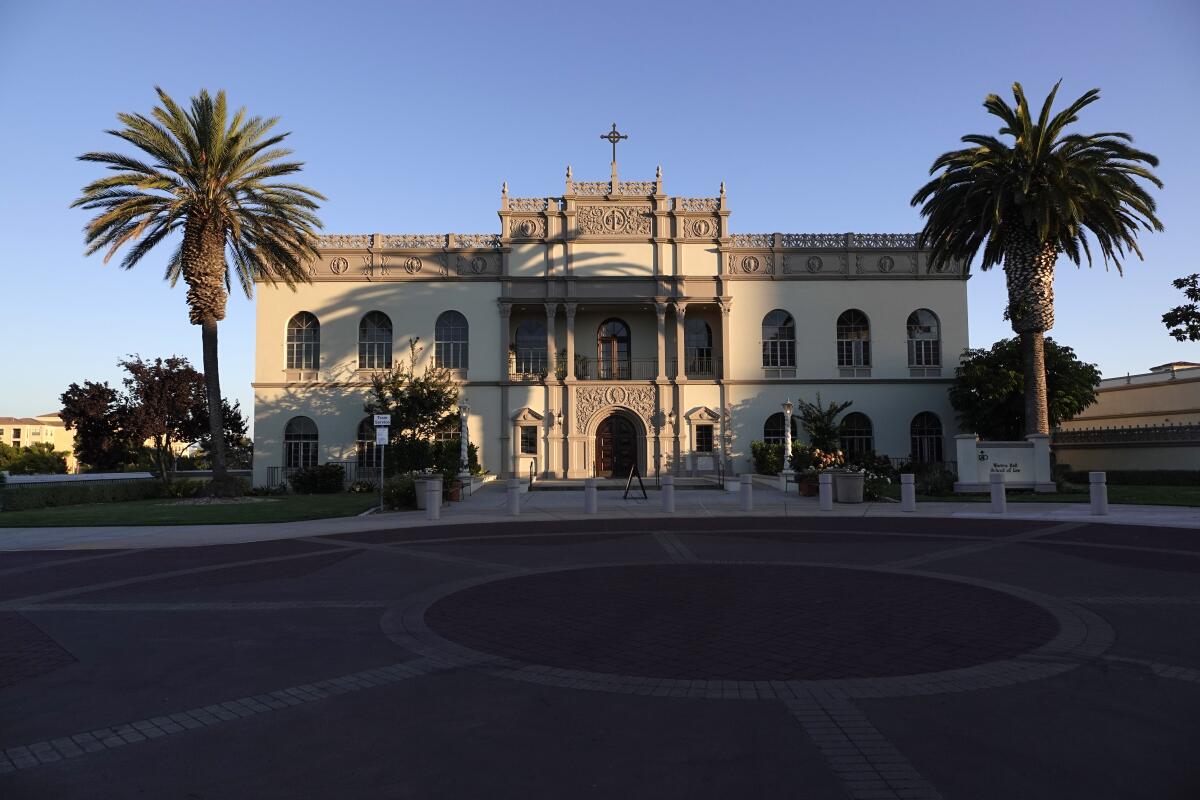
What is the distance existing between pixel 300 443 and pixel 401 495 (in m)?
17.1

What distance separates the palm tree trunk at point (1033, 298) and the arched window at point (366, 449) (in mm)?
28684

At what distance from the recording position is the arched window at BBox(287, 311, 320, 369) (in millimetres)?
38812

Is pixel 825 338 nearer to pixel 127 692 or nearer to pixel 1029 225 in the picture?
pixel 1029 225

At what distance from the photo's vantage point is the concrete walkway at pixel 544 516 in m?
16.4

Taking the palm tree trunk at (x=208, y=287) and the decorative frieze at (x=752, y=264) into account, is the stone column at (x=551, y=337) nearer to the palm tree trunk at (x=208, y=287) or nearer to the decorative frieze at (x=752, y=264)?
the decorative frieze at (x=752, y=264)

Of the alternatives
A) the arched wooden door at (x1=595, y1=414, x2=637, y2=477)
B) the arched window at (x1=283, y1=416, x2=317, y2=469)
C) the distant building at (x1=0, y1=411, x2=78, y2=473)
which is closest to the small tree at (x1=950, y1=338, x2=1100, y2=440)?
the arched wooden door at (x1=595, y1=414, x2=637, y2=477)

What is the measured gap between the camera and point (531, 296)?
38406 millimetres

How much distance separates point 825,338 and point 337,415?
2480 centimetres

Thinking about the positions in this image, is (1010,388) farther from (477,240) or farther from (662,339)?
(477,240)

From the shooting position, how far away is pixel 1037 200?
88.4 ft

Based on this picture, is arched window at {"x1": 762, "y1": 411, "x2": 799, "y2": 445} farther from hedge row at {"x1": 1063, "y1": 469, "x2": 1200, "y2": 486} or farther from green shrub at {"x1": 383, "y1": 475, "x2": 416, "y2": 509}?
green shrub at {"x1": 383, "y1": 475, "x2": 416, "y2": 509}

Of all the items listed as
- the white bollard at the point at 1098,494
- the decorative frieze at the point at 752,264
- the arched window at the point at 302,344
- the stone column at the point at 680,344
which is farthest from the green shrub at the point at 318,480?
the white bollard at the point at 1098,494

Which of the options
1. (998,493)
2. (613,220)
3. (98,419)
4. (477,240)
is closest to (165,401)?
(98,419)

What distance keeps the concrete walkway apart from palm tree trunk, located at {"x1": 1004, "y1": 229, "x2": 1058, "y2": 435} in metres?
7.09
